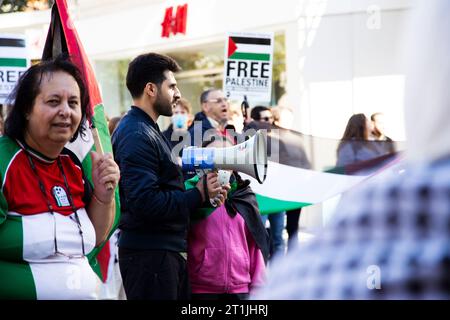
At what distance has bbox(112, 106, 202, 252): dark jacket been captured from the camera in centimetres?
424

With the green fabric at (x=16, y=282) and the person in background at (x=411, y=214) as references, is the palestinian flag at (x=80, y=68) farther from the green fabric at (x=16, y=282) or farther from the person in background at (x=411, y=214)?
the person in background at (x=411, y=214)

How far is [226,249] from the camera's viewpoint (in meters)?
4.45

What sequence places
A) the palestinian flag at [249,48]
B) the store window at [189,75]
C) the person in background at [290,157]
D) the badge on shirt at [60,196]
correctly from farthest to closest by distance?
the store window at [189,75], the palestinian flag at [249,48], the person in background at [290,157], the badge on shirt at [60,196]

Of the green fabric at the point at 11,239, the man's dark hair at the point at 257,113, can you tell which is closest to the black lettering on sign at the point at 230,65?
the man's dark hair at the point at 257,113

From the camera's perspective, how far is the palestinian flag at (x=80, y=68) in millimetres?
3484

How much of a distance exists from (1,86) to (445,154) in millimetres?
5599

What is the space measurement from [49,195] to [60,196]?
0.18 feet

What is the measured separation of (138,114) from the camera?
451 cm

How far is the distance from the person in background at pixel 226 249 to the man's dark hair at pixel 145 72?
515mm

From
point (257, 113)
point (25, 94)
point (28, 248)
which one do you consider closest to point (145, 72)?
point (25, 94)

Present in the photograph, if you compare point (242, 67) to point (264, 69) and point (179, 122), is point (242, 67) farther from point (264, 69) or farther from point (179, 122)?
point (179, 122)

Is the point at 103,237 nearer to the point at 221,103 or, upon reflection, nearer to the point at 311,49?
the point at 221,103

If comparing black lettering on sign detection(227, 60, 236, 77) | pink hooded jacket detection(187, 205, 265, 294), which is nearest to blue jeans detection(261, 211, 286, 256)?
black lettering on sign detection(227, 60, 236, 77)
